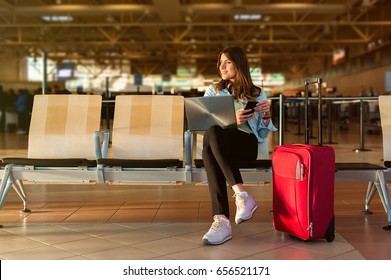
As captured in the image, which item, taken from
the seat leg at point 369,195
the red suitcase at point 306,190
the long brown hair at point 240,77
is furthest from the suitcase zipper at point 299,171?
the seat leg at point 369,195

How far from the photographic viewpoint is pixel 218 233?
319 centimetres

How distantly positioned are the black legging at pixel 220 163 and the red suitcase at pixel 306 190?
273 millimetres

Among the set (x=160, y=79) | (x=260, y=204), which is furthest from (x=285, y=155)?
(x=160, y=79)

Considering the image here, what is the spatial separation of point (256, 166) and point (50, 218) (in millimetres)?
1522

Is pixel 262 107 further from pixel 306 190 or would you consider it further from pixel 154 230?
pixel 154 230

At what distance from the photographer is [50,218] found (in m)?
4.03

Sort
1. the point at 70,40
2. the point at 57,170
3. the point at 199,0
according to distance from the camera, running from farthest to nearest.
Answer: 1. the point at 70,40
2. the point at 199,0
3. the point at 57,170

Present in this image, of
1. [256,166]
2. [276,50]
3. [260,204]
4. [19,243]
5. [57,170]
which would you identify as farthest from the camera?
[276,50]

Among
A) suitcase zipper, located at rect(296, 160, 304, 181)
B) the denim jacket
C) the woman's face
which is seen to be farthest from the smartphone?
suitcase zipper, located at rect(296, 160, 304, 181)

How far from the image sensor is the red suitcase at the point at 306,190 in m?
3.15

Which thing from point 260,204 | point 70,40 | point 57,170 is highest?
point 70,40

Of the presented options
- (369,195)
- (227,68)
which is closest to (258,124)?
(227,68)

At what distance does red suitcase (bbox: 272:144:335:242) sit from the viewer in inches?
124
